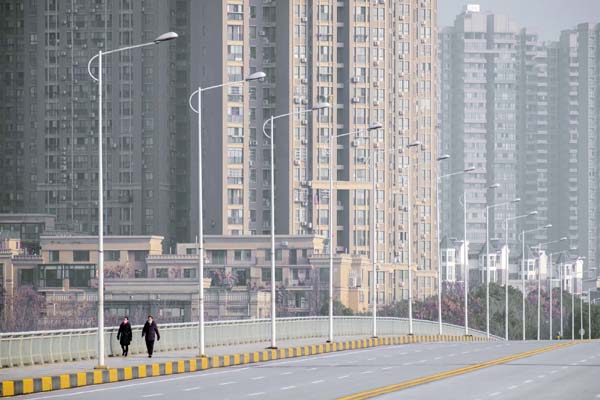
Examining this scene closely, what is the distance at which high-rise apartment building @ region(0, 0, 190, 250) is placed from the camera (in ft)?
572

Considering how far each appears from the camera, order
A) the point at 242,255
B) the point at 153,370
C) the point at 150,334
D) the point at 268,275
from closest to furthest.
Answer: the point at 153,370 < the point at 150,334 < the point at 242,255 < the point at 268,275

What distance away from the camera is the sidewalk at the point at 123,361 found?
34.5 m

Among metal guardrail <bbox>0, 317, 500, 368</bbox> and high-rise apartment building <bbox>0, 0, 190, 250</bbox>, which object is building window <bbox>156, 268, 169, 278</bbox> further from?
metal guardrail <bbox>0, 317, 500, 368</bbox>

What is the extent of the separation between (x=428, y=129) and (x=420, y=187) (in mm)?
7193

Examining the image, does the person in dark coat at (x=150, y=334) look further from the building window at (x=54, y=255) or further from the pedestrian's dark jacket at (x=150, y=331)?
the building window at (x=54, y=255)

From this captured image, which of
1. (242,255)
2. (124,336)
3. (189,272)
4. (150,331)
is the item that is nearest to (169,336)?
(150,331)

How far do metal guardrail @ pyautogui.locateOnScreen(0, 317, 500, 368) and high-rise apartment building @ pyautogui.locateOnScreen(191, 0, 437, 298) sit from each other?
97.5m

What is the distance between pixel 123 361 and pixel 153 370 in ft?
8.80

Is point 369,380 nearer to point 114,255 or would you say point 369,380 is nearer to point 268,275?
point 114,255

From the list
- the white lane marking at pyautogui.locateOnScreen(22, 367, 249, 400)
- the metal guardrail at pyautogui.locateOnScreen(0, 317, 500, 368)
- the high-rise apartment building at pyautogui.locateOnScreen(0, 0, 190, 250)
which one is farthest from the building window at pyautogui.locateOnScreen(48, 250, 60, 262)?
the white lane marking at pyautogui.locateOnScreen(22, 367, 249, 400)

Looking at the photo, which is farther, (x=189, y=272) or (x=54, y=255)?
(x=54, y=255)

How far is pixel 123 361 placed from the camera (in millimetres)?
40188

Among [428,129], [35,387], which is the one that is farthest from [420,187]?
[35,387]

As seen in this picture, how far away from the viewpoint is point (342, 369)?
39031mm
